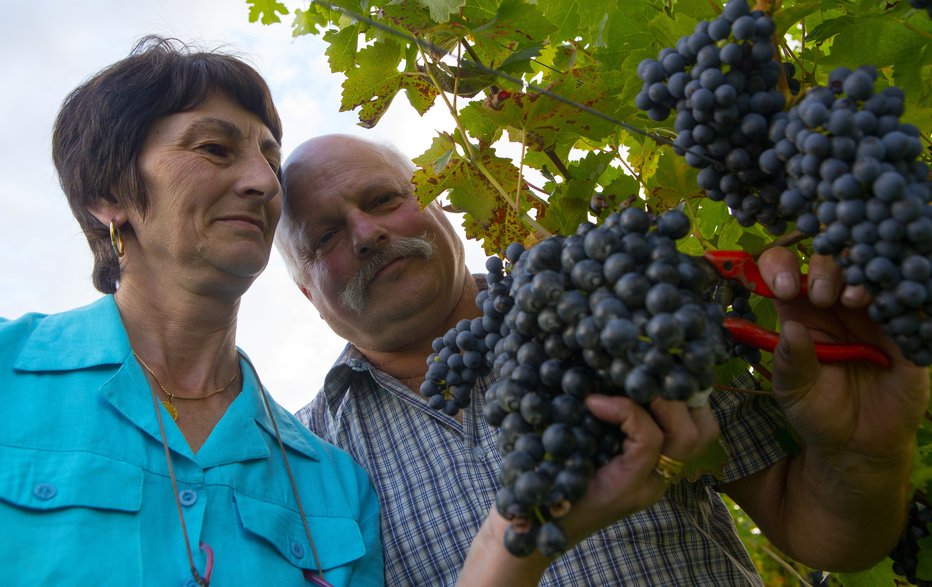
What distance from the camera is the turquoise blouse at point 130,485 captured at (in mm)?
1722

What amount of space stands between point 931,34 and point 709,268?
66cm

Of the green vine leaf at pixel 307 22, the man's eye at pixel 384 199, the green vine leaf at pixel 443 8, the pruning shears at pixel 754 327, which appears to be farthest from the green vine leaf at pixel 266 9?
the pruning shears at pixel 754 327

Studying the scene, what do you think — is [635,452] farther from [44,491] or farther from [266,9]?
[266,9]

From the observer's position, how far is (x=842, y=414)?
55.7 inches

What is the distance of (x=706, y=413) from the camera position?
4.07 feet

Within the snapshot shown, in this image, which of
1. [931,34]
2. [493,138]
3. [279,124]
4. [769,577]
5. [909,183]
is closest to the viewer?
[909,183]

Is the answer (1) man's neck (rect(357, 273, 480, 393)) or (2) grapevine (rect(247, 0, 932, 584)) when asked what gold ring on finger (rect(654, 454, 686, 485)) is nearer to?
(2) grapevine (rect(247, 0, 932, 584))

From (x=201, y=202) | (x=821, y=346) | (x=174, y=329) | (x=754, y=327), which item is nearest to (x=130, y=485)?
(x=174, y=329)

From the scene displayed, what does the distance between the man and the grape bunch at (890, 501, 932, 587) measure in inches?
4.2

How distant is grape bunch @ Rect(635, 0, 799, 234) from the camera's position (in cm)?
116

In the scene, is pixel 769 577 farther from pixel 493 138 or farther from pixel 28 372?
pixel 28 372

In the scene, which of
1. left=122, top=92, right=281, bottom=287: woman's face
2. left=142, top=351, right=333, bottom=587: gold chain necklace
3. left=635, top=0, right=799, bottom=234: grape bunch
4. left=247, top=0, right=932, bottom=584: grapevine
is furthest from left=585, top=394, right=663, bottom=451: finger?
left=122, top=92, right=281, bottom=287: woman's face

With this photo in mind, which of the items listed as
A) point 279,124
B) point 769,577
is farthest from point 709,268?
point 769,577

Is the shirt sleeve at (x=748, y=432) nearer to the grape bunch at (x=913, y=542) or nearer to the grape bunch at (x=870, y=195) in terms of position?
the grape bunch at (x=913, y=542)
